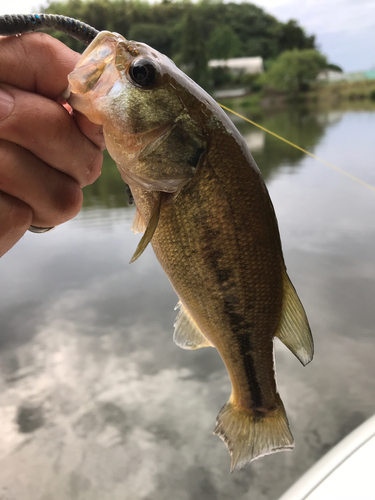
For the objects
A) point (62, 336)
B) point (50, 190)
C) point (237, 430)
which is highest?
point (50, 190)

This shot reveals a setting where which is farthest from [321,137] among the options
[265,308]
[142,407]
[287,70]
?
[287,70]

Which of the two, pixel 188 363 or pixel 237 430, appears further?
pixel 188 363

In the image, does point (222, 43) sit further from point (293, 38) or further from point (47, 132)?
point (47, 132)

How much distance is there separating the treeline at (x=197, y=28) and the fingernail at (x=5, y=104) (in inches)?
839

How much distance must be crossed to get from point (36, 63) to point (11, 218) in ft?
1.34

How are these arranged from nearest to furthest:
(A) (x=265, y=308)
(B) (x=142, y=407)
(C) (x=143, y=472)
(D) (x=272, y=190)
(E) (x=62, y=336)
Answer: (A) (x=265, y=308) → (C) (x=143, y=472) → (B) (x=142, y=407) → (E) (x=62, y=336) → (D) (x=272, y=190)

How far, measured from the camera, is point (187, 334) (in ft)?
3.79

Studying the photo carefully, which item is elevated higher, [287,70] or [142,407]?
[287,70]

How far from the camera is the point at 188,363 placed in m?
4.57

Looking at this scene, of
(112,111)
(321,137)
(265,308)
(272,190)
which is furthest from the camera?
(321,137)

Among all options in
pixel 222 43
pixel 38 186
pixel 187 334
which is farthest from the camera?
pixel 222 43

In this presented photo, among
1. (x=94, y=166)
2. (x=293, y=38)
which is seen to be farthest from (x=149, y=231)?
(x=293, y=38)

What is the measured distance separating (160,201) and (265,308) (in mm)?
408

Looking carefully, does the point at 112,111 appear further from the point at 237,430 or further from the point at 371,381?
the point at 371,381
